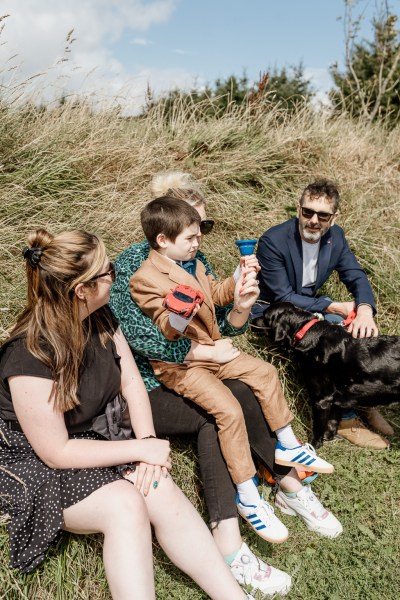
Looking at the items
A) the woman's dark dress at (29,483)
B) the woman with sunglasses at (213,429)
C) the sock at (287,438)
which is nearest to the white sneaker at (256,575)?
the woman with sunglasses at (213,429)

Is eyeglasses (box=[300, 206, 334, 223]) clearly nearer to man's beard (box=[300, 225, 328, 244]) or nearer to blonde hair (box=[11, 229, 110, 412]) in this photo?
man's beard (box=[300, 225, 328, 244])

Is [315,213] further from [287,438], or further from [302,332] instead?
[287,438]

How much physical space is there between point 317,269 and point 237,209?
1.33 metres

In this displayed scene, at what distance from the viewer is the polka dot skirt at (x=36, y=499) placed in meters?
2.05

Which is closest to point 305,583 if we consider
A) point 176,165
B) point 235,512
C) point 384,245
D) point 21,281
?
point 235,512

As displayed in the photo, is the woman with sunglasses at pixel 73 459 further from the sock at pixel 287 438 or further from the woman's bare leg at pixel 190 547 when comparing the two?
the sock at pixel 287 438

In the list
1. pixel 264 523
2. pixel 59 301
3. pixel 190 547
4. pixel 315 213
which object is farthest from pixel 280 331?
pixel 59 301

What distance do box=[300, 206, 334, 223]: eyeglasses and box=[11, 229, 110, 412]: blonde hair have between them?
1.92 metres

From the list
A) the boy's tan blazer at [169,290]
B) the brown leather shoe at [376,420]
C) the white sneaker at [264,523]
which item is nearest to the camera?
the white sneaker at [264,523]

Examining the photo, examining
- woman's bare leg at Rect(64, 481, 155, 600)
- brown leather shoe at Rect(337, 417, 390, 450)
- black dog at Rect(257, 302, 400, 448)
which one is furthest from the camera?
brown leather shoe at Rect(337, 417, 390, 450)

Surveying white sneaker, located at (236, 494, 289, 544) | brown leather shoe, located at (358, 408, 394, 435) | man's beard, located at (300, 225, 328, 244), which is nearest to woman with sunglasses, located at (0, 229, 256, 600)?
white sneaker, located at (236, 494, 289, 544)

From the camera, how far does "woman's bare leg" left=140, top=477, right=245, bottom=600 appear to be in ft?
7.05

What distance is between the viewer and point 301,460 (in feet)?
9.09

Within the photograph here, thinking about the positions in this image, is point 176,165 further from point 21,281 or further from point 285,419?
point 285,419
